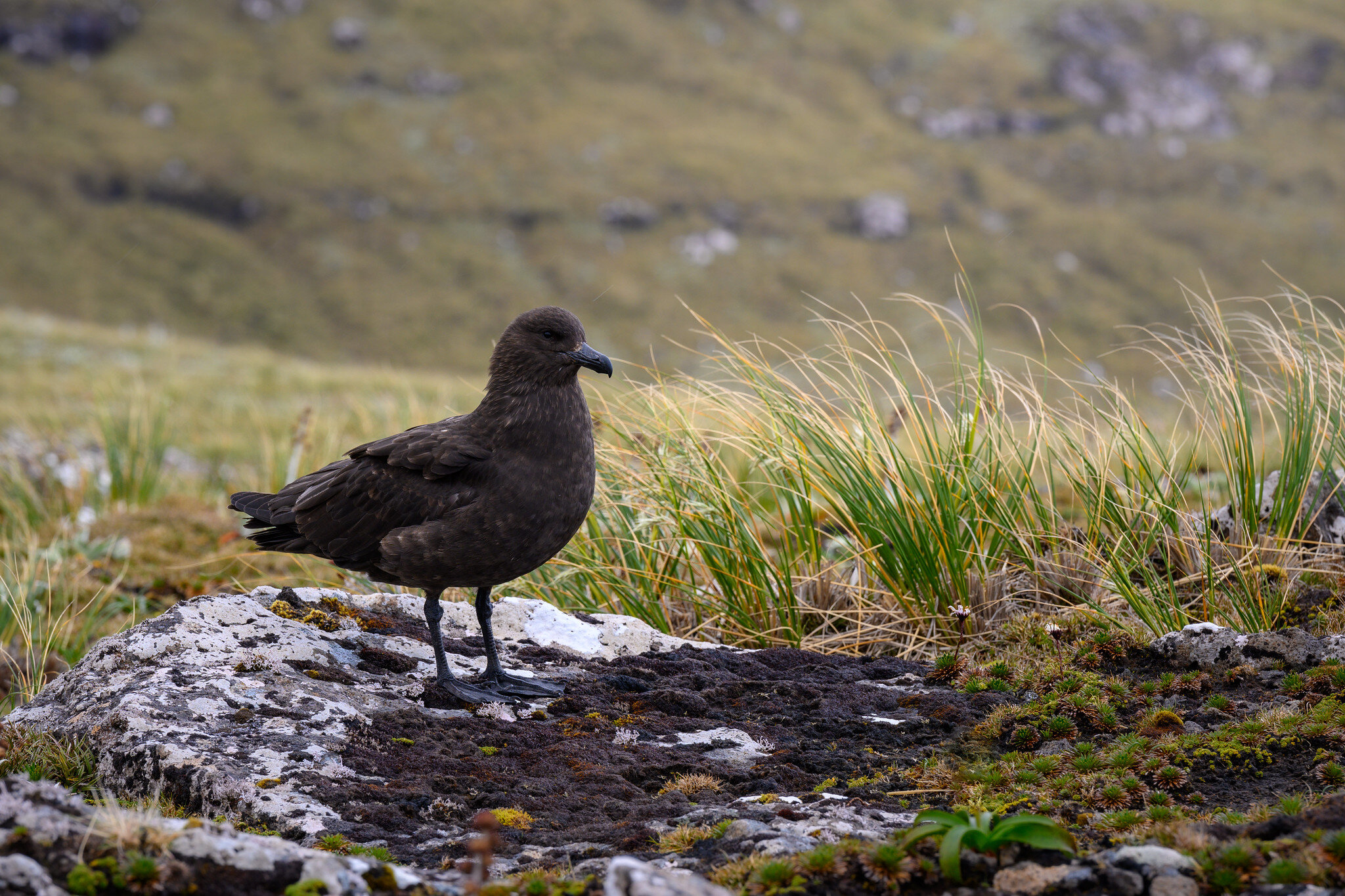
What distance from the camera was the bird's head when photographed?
4.49 metres

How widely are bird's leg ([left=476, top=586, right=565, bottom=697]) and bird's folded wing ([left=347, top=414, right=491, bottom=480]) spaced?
57 centimetres

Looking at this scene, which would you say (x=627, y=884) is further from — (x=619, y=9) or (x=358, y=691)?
(x=619, y=9)

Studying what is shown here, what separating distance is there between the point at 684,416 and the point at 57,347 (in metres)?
22.1

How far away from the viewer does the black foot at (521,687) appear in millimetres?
4367

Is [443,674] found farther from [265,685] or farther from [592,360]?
[592,360]

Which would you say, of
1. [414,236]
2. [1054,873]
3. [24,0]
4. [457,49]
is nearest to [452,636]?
[1054,873]

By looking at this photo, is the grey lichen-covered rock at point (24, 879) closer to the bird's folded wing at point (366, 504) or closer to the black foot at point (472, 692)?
the black foot at point (472, 692)

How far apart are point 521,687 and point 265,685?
104cm

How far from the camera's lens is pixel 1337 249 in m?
115

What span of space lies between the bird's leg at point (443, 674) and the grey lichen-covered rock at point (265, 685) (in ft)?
0.29

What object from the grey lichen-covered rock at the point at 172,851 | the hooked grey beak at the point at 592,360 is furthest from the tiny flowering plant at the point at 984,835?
the hooked grey beak at the point at 592,360

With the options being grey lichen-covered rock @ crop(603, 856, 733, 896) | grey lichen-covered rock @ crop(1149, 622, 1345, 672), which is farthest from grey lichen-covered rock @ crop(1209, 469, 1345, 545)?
grey lichen-covered rock @ crop(603, 856, 733, 896)

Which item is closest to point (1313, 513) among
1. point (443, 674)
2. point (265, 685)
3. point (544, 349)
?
point (544, 349)

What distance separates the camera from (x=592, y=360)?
4.41m
